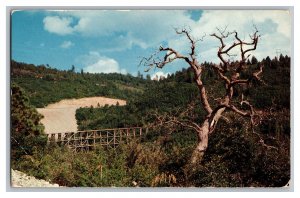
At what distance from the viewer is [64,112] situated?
34.3ft

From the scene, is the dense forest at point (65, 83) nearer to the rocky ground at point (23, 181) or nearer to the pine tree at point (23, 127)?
the pine tree at point (23, 127)

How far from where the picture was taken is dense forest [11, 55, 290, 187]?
33.4ft

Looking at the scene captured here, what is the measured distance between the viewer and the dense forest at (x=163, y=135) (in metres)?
10.2

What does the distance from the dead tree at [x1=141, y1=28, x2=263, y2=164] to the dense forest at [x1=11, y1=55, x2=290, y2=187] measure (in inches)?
3.5

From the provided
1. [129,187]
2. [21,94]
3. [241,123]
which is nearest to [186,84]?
[241,123]

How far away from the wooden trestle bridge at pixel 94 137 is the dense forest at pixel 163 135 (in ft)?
0.27

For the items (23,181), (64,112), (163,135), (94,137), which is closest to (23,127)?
(64,112)

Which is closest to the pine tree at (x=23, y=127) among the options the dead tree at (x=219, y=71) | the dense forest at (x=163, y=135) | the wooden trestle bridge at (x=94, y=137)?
the dense forest at (x=163, y=135)

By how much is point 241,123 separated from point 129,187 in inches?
70.6

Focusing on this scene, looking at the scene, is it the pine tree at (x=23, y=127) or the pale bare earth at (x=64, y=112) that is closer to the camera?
the pine tree at (x=23, y=127)

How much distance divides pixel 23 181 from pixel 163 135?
6.71 feet

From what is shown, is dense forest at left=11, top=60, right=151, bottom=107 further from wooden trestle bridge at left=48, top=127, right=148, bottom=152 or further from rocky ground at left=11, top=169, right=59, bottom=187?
rocky ground at left=11, top=169, right=59, bottom=187

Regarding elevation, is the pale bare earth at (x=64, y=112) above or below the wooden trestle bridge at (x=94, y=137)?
above

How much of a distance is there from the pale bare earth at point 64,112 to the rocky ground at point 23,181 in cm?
68
